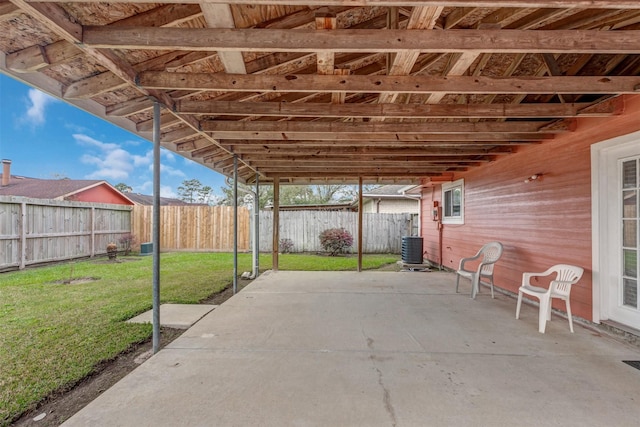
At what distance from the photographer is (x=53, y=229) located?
8.31 metres

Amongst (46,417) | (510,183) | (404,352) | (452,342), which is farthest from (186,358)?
(510,183)

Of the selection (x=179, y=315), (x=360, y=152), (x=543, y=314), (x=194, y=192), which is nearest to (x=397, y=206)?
(x=360, y=152)

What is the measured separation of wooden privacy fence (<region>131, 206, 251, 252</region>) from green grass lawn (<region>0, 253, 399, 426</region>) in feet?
10.7

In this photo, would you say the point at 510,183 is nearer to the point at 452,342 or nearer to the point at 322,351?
the point at 452,342

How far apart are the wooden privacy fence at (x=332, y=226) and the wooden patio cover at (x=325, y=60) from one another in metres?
7.57

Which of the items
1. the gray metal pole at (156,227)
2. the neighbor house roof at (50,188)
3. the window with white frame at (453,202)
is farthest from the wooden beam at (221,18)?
the neighbor house roof at (50,188)

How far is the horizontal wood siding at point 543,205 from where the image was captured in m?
3.68

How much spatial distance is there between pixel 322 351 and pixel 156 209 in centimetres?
215

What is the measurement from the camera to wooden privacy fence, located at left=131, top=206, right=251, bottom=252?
1151 cm

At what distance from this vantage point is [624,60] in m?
3.06

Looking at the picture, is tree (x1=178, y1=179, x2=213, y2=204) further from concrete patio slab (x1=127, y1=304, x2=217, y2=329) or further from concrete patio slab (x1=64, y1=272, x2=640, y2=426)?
concrete patio slab (x1=64, y1=272, x2=640, y2=426)

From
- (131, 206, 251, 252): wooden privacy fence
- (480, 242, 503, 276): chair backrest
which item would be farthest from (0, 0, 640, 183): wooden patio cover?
(131, 206, 251, 252): wooden privacy fence

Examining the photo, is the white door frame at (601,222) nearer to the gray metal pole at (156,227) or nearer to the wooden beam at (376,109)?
the wooden beam at (376,109)

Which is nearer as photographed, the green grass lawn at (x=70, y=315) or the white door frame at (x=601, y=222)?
the green grass lawn at (x=70, y=315)
